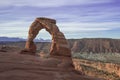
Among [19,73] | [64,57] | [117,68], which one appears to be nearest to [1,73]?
[19,73]

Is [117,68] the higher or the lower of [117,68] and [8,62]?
the lower

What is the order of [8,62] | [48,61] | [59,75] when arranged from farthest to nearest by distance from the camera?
[48,61], [8,62], [59,75]

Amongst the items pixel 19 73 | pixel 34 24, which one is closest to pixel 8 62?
pixel 19 73

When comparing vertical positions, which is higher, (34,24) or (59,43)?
(34,24)

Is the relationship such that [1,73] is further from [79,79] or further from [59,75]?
[79,79]

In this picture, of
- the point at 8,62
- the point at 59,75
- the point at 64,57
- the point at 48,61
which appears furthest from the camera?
the point at 64,57

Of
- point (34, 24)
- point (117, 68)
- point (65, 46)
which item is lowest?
point (117, 68)

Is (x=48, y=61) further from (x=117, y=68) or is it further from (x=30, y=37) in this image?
(x=117, y=68)

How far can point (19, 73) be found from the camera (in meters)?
22.8

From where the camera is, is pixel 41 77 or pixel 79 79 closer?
pixel 41 77

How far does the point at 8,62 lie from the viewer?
2659cm

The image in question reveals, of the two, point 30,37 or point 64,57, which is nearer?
point 64,57

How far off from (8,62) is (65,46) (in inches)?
485

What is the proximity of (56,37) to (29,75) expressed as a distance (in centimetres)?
1621
